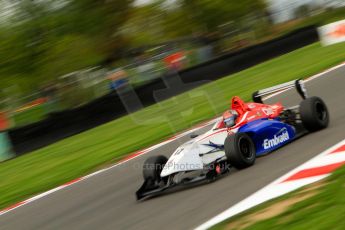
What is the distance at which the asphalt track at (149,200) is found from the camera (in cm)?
631

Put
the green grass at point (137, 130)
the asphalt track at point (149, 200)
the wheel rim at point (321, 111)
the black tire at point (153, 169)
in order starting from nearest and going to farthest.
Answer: the asphalt track at point (149, 200) < the green grass at point (137, 130) < the black tire at point (153, 169) < the wheel rim at point (321, 111)

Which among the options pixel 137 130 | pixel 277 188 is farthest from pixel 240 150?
pixel 137 130

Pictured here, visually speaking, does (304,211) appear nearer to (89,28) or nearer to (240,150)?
(240,150)

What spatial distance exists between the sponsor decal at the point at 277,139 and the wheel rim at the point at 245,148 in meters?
0.39

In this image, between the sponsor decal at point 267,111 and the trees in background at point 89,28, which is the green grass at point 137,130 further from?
the trees in background at point 89,28

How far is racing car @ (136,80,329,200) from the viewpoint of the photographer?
730 cm

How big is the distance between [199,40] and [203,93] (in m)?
26.9

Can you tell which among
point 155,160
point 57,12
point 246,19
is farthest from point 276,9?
point 155,160

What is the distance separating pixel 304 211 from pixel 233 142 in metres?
2.27

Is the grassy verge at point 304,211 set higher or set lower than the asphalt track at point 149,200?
lower

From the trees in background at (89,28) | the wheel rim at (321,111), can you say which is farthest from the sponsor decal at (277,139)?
the trees in background at (89,28)

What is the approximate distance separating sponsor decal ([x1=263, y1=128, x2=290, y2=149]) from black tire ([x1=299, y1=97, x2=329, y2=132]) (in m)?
0.32

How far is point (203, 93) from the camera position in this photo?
22.5 ft

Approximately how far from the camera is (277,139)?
8031mm
